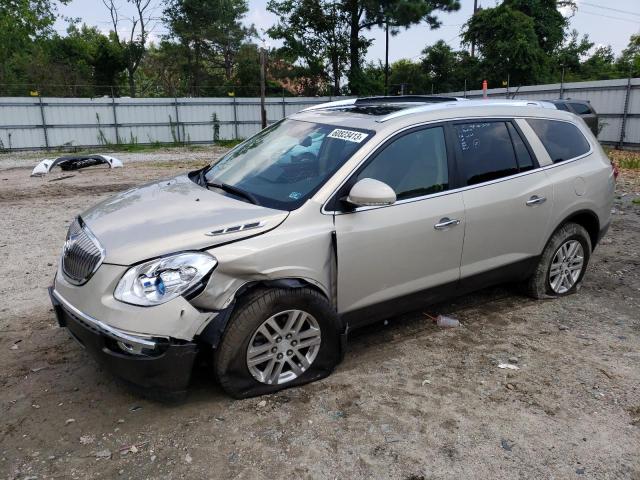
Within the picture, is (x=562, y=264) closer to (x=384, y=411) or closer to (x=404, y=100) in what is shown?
(x=404, y=100)

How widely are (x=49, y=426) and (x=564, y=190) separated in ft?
13.8

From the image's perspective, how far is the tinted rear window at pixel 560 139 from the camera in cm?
448

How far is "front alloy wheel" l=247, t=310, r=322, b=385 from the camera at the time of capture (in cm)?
304

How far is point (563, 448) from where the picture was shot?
2.77m

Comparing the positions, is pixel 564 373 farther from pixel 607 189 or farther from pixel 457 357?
pixel 607 189

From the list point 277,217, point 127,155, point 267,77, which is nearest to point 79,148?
point 127,155

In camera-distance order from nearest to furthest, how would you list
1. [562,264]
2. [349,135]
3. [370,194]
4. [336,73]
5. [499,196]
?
[370,194] → [349,135] → [499,196] → [562,264] → [336,73]

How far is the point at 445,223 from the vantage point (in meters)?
3.70

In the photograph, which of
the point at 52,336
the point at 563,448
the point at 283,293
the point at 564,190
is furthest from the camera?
the point at 564,190

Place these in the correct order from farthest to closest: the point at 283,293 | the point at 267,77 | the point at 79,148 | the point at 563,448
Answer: the point at 267,77 < the point at 79,148 < the point at 283,293 < the point at 563,448

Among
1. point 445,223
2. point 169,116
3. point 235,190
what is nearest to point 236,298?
point 235,190

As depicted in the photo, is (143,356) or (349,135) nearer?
(143,356)

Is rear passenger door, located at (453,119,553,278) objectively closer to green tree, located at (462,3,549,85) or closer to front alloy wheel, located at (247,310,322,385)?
front alloy wheel, located at (247,310,322,385)

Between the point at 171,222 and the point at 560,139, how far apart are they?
11.4ft
